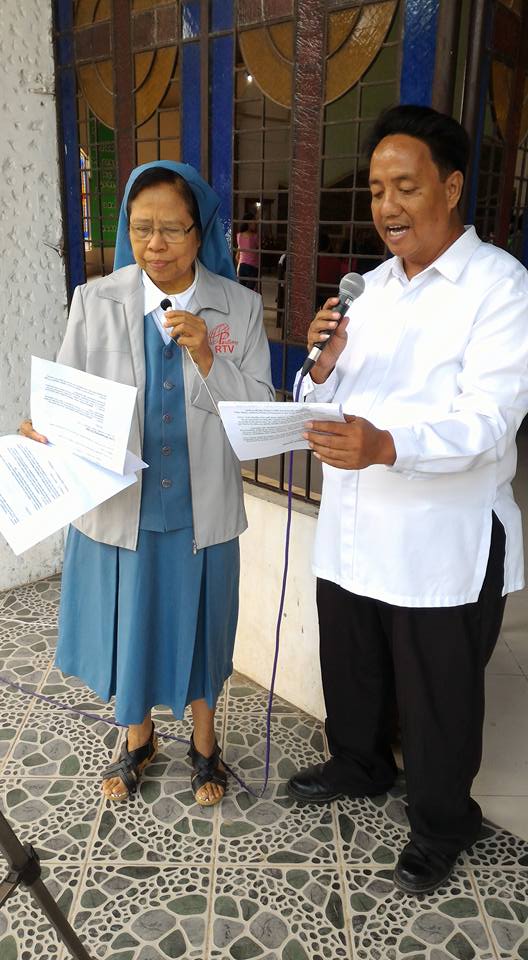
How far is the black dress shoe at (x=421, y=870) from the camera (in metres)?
1.88

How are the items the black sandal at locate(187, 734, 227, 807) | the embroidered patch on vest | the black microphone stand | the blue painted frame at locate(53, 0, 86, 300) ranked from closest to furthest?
the black microphone stand < the embroidered patch on vest < the black sandal at locate(187, 734, 227, 807) < the blue painted frame at locate(53, 0, 86, 300)

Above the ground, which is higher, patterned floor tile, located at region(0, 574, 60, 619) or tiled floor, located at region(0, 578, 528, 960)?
tiled floor, located at region(0, 578, 528, 960)

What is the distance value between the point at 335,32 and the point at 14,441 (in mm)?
1562

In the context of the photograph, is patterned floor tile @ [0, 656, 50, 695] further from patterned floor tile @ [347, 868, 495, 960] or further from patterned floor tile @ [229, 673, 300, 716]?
patterned floor tile @ [347, 868, 495, 960]

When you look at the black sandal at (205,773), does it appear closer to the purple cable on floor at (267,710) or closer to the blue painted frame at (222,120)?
the purple cable on floor at (267,710)

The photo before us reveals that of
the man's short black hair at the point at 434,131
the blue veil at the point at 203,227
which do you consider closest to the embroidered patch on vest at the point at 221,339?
the blue veil at the point at 203,227

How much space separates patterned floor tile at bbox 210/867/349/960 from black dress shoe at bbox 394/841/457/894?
0.58 feet

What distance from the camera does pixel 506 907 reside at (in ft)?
6.10

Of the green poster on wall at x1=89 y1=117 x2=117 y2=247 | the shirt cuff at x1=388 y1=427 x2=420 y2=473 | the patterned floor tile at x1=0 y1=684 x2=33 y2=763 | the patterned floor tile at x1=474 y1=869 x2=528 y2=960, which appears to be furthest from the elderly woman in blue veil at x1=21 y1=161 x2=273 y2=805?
the green poster on wall at x1=89 y1=117 x2=117 y2=247

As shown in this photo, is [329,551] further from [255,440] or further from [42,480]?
[42,480]

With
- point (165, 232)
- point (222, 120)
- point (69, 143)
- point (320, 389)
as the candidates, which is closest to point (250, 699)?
point (320, 389)

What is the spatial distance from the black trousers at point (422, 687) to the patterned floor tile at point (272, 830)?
193mm

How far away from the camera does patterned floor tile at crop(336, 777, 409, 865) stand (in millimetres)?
2021

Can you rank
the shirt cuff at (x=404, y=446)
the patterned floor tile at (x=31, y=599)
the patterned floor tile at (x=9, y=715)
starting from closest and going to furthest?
the shirt cuff at (x=404, y=446)
the patterned floor tile at (x=9, y=715)
the patterned floor tile at (x=31, y=599)
